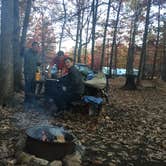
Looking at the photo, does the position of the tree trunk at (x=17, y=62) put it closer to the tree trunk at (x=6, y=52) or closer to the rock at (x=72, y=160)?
the tree trunk at (x=6, y=52)

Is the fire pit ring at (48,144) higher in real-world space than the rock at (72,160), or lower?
higher

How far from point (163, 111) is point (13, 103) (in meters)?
5.03

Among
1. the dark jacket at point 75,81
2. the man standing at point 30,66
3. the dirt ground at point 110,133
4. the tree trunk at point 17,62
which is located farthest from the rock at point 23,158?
the tree trunk at point 17,62

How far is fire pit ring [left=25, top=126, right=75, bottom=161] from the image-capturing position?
4434mm

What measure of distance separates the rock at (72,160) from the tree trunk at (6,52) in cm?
392

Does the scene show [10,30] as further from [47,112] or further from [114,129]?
[114,129]

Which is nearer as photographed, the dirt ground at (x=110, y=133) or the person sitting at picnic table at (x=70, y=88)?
the dirt ground at (x=110, y=133)

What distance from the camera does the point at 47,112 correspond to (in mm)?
7898

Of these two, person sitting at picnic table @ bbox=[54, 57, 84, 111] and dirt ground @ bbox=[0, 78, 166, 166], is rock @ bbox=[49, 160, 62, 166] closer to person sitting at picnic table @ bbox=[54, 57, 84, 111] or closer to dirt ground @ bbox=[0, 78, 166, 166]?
dirt ground @ bbox=[0, 78, 166, 166]

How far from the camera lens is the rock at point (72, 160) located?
443 centimetres

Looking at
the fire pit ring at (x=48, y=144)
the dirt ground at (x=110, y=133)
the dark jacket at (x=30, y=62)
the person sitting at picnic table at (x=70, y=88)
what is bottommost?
the dirt ground at (x=110, y=133)

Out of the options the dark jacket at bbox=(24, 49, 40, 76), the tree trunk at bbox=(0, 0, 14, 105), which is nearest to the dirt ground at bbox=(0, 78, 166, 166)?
the tree trunk at bbox=(0, 0, 14, 105)

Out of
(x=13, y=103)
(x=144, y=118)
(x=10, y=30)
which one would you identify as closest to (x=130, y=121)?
(x=144, y=118)

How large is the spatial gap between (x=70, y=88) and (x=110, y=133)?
5.58 feet
